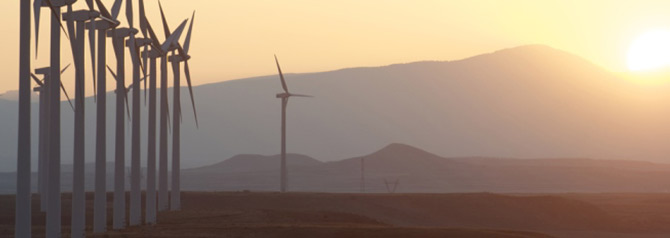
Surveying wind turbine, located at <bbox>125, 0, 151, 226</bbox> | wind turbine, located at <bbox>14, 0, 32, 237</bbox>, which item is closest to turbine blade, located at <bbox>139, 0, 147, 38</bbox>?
wind turbine, located at <bbox>125, 0, 151, 226</bbox>

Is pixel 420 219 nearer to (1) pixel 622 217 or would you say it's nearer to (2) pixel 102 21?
(1) pixel 622 217

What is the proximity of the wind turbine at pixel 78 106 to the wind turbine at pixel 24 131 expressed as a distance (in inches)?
206

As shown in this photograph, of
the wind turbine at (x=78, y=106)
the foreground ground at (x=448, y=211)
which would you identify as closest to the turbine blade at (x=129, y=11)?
the wind turbine at (x=78, y=106)

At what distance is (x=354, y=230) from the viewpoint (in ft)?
235

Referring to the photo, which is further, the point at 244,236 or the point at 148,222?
the point at 148,222

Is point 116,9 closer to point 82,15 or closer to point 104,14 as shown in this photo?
point 104,14

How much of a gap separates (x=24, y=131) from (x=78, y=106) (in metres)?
7.64

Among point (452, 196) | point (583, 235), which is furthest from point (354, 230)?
point (452, 196)

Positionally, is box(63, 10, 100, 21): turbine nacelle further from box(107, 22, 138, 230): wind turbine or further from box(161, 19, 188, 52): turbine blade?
box(161, 19, 188, 52): turbine blade

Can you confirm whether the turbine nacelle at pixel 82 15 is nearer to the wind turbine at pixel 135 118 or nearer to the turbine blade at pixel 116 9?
the turbine blade at pixel 116 9

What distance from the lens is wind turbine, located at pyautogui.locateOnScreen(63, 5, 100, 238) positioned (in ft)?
177

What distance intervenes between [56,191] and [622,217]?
3486 inches

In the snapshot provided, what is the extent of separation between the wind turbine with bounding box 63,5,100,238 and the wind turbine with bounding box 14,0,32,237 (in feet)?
17.2

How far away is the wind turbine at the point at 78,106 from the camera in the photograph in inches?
2120
